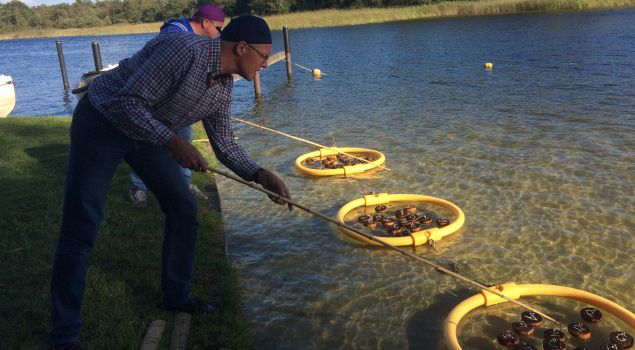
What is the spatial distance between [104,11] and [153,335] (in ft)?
448

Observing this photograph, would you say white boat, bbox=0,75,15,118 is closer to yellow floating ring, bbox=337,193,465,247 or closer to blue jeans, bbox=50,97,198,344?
yellow floating ring, bbox=337,193,465,247

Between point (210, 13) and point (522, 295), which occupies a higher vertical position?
point (210, 13)

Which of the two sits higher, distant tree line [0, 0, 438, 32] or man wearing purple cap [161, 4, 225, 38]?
distant tree line [0, 0, 438, 32]

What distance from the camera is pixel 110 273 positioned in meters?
5.33

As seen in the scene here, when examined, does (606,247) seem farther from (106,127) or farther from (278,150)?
(278,150)

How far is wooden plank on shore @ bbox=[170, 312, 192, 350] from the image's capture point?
165 inches

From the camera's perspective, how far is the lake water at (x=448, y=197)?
17.2 ft

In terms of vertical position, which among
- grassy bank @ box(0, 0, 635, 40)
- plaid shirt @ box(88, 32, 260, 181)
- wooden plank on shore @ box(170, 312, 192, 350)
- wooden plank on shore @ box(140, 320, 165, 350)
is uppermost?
grassy bank @ box(0, 0, 635, 40)

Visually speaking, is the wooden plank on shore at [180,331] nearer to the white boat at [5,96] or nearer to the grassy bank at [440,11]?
the white boat at [5,96]

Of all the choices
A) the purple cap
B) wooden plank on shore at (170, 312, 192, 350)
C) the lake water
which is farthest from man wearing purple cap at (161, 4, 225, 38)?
wooden plank on shore at (170, 312, 192, 350)

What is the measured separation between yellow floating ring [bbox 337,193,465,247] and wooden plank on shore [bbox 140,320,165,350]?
2695mm

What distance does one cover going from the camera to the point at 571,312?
5.22 meters

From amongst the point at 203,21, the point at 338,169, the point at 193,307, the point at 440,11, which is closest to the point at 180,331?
the point at 193,307

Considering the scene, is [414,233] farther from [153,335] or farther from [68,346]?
[68,346]
